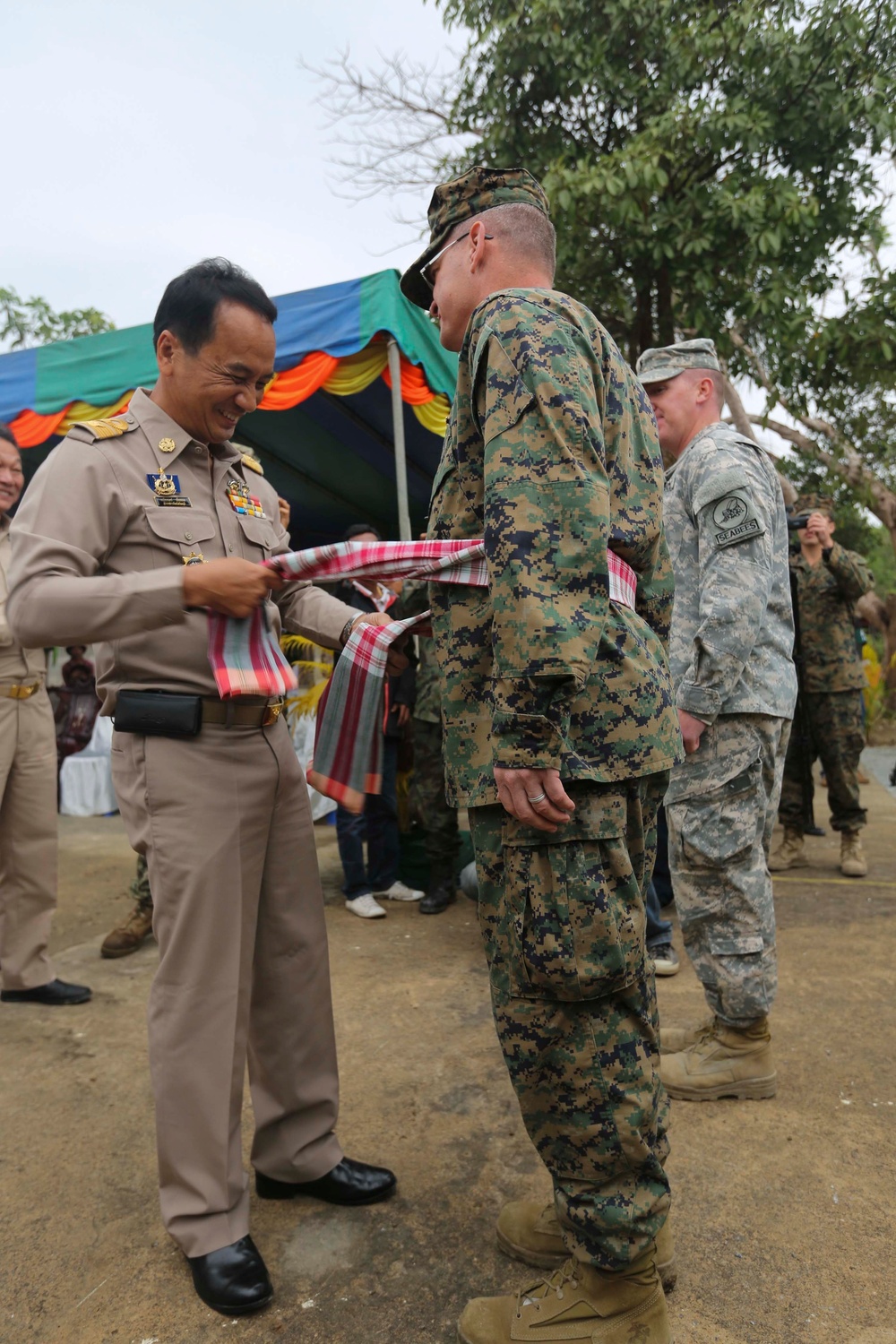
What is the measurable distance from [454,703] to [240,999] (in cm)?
81

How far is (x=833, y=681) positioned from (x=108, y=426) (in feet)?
14.4

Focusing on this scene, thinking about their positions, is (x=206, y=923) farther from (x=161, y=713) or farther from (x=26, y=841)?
(x=26, y=841)

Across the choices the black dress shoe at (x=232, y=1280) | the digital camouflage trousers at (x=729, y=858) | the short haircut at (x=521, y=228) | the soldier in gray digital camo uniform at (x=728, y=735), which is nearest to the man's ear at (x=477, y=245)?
the short haircut at (x=521, y=228)

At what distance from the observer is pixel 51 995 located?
3.29 m

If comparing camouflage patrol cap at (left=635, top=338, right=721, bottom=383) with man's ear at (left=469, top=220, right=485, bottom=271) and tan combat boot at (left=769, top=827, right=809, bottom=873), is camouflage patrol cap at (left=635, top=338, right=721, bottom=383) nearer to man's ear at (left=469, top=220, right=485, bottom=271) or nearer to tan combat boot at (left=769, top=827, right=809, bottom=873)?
man's ear at (left=469, top=220, right=485, bottom=271)

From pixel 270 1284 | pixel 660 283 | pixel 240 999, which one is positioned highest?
pixel 660 283

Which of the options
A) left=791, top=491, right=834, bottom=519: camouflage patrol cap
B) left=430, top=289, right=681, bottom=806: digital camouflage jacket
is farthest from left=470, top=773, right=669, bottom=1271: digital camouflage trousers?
left=791, top=491, right=834, bottom=519: camouflage patrol cap

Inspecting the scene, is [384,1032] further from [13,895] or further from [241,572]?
[241,572]

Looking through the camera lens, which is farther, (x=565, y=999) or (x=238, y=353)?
(x=238, y=353)

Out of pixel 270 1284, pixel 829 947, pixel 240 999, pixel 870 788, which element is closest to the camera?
pixel 270 1284

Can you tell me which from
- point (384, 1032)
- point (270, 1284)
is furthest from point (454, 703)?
point (384, 1032)

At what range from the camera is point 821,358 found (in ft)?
27.7

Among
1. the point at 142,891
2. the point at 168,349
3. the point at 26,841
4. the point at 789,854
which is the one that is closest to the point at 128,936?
the point at 142,891

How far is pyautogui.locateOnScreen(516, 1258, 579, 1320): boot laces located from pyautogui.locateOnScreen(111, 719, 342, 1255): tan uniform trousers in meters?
0.58
